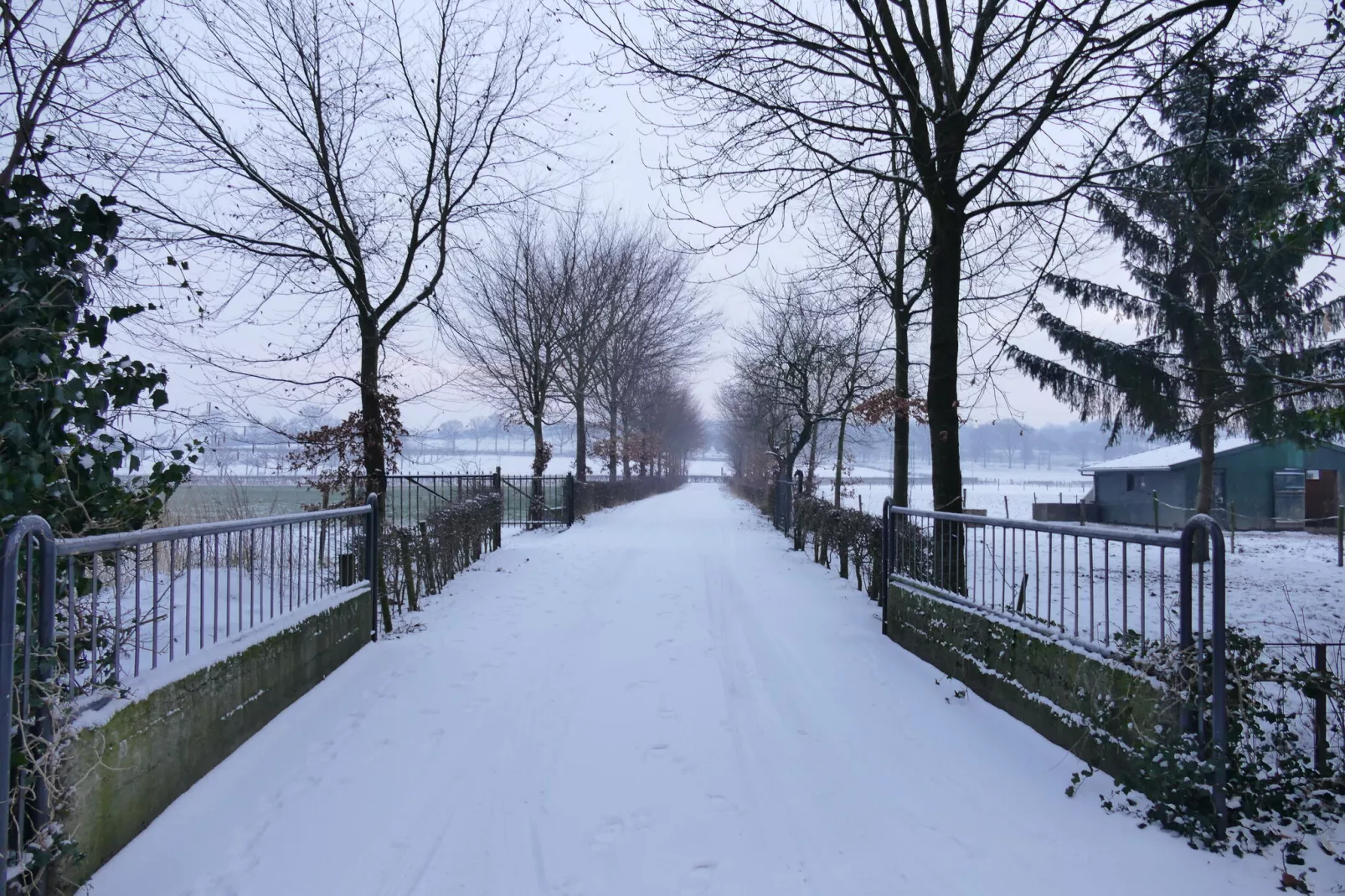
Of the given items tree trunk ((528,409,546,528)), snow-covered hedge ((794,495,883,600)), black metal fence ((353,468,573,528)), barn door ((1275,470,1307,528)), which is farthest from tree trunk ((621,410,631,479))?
barn door ((1275,470,1307,528))

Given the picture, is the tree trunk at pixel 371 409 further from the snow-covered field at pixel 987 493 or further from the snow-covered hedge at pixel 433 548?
the snow-covered field at pixel 987 493

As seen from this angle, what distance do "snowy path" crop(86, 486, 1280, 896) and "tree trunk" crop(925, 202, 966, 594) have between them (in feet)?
7.44

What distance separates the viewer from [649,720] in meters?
4.99

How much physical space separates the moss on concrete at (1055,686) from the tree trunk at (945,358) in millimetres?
2293

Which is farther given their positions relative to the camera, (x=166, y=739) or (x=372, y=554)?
(x=372, y=554)

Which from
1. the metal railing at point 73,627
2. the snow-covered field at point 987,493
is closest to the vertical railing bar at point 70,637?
the metal railing at point 73,627

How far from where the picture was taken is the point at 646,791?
12.9 feet

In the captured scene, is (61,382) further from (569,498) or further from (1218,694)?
(569,498)

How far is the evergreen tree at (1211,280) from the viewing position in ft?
20.7

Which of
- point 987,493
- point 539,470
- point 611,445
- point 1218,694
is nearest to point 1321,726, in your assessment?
point 1218,694

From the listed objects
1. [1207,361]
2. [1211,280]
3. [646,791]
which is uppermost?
[1211,280]

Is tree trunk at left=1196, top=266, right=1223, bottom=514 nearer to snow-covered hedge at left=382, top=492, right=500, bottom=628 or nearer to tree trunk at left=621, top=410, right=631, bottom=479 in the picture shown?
snow-covered hedge at left=382, top=492, right=500, bottom=628

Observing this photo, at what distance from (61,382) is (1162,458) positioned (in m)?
35.8

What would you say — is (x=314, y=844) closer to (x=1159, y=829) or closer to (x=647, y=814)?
(x=647, y=814)
